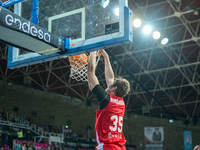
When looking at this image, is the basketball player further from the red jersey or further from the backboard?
the backboard

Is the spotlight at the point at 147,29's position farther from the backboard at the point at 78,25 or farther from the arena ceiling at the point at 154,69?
the backboard at the point at 78,25

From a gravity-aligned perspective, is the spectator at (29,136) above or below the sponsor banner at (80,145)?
above

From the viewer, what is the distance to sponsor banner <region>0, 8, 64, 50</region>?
372cm

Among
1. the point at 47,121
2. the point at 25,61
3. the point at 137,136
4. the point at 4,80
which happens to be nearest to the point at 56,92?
the point at 47,121

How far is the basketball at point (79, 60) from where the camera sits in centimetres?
511

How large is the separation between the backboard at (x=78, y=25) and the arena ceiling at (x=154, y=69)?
11094mm

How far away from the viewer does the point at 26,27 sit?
13.3ft

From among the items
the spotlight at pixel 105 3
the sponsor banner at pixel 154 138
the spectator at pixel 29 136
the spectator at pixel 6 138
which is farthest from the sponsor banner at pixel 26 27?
the sponsor banner at pixel 154 138

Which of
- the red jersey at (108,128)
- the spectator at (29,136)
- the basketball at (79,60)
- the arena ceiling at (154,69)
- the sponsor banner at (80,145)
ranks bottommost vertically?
the sponsor banner at (80,145)

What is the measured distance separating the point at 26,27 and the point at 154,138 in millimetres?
21169

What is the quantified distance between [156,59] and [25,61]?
1433 cm

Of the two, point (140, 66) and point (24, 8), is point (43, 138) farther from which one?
point (24, 8)

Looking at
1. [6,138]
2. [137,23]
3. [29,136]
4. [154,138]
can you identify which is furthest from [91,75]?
[154,138]

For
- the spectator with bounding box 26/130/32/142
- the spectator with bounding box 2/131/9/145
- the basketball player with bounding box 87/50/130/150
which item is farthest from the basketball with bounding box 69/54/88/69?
the spectator with bounding box 26/130/32/142
